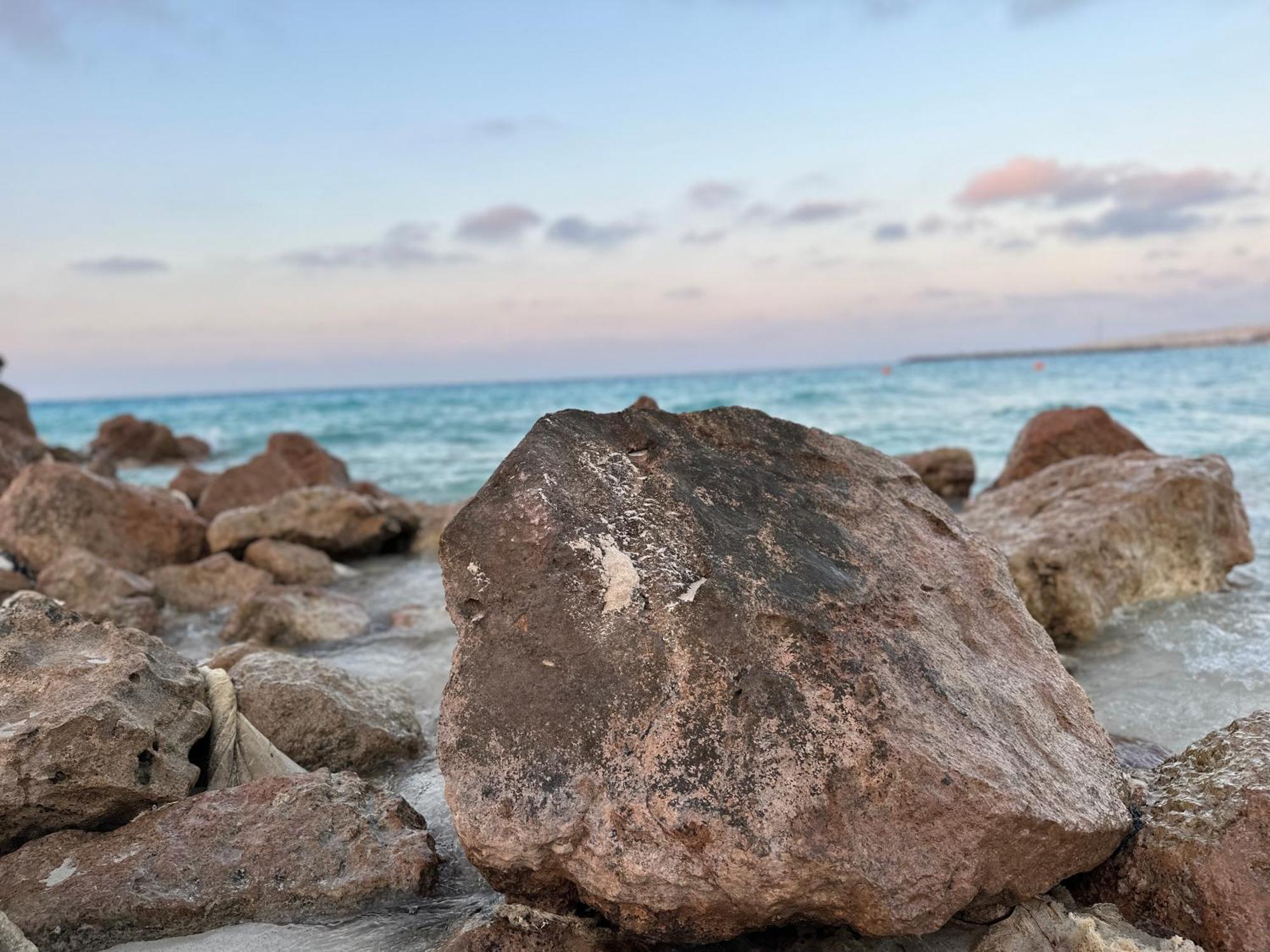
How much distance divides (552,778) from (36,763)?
144 cm

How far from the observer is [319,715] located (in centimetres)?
346

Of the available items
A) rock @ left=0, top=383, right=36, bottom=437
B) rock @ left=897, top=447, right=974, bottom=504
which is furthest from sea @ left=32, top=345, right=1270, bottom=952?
rock @ left=897, top=447, right=974, bottom=504

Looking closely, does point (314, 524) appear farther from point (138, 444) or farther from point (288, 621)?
point (138, 444)

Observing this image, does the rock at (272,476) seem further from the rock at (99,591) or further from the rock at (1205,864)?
the rock at (1205,864)

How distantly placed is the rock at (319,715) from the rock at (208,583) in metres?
2.66

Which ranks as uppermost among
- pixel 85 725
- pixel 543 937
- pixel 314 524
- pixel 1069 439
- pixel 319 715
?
pixel 1069 439

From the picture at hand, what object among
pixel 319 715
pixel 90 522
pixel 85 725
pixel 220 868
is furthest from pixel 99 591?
pixel 220 868

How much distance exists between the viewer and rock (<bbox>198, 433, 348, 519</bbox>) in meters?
9.46

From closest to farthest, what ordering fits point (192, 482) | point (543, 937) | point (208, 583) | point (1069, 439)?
point (543, 937)
point (208, 583)
point (1069, 439)
point (192, 482)

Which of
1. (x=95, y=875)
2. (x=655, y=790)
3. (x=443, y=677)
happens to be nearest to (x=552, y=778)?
(x=655, y=790)

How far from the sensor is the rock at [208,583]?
6.16 m

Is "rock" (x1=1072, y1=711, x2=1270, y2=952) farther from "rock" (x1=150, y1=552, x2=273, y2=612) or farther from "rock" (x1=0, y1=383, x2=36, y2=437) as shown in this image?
"rock" (x1=0, y1=383, x2=36, y2=437)

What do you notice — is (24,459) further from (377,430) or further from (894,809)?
(377,430)

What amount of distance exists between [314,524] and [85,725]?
5.08 metres
